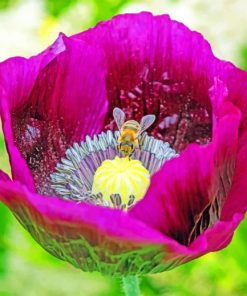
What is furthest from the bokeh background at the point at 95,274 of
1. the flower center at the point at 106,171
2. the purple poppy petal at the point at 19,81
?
the purple poppy petal at the point at 19,81

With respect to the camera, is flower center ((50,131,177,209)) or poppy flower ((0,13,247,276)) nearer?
poppy flower ((0,13,247,276))

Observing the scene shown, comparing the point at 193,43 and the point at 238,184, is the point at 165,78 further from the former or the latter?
the point at 238,184

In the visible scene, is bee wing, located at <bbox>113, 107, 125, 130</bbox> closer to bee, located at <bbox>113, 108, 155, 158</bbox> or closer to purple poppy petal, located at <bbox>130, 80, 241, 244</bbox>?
bee, located at <bbox>113, 108, 155, 158</bbox>

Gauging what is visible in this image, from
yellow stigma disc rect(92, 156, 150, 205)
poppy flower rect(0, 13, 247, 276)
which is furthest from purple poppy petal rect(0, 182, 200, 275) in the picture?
yellow stigma disc rect(92, 156, 150, 205)

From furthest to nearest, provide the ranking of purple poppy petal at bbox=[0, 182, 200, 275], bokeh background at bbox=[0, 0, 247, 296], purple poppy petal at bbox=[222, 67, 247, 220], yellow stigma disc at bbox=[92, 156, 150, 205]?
bokeh background at bbox=[0, 0, 247, 296]
yellow stigma disc at bbox=[92, 156, 150, 205]
purple poppy petal at bbox=[222, 67, 247, 220]
purple poppy petal at bbox=[0, 182, 200, 275]

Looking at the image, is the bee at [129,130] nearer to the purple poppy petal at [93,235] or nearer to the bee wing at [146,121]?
the bee wing at [146,121]

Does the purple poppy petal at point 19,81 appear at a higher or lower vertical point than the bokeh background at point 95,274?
lower

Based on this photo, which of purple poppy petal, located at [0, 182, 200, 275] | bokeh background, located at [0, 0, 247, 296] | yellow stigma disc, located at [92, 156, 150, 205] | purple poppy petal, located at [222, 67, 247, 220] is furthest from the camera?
bokeh background, located at [0, 0, 247, 296]
